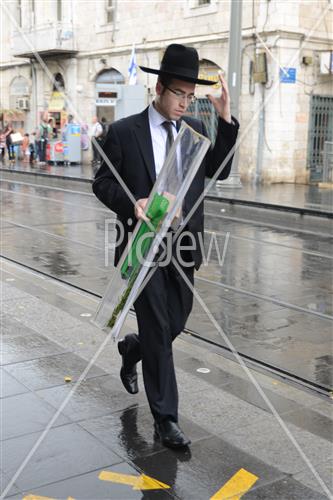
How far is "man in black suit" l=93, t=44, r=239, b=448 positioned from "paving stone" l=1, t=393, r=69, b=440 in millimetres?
650

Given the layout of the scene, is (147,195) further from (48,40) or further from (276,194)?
(48,40)

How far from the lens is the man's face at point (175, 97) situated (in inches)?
136

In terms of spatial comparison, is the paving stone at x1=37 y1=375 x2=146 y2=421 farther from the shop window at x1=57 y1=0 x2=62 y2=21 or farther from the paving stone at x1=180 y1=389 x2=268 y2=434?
the shop window at x1=57 y1=0 x2=62 y2=21

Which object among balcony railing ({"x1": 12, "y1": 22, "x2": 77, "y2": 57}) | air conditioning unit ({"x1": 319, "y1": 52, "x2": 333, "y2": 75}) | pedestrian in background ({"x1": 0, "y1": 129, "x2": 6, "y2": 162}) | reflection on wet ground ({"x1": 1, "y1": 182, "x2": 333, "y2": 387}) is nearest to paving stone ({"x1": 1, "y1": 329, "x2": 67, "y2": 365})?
reflection on wet ground ({"x1": 1, "y1": 182, "x2": 333, "y2": 387})

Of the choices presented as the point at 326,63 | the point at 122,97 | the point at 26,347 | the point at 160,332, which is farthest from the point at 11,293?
the point at 122,97

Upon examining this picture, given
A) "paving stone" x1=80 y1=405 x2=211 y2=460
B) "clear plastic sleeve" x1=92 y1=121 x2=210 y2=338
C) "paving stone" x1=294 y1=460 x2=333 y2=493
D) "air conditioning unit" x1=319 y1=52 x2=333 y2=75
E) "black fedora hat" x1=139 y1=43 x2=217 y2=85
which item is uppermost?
"air conditioning unit" x1=319 y1=52 x2=333 y2=75

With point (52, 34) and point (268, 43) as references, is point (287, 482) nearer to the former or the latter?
point (268, 43)

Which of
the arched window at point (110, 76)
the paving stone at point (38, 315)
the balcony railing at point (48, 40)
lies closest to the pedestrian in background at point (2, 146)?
the balcony railing at point (48, 40)

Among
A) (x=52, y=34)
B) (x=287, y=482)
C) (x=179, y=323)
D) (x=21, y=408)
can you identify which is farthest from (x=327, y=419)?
(x=52, y=34)

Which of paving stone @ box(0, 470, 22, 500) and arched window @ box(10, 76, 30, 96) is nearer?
paving stone @ box(0, 470, 22, 500)

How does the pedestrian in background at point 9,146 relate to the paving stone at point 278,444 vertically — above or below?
above

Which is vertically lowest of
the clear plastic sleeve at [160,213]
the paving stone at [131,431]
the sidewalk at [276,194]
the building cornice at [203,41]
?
the paving stone at [131,431]

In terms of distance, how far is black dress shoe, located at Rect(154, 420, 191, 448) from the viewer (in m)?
3.49

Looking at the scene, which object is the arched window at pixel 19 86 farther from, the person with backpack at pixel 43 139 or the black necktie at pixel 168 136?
the black necktie at pixel 168 136
